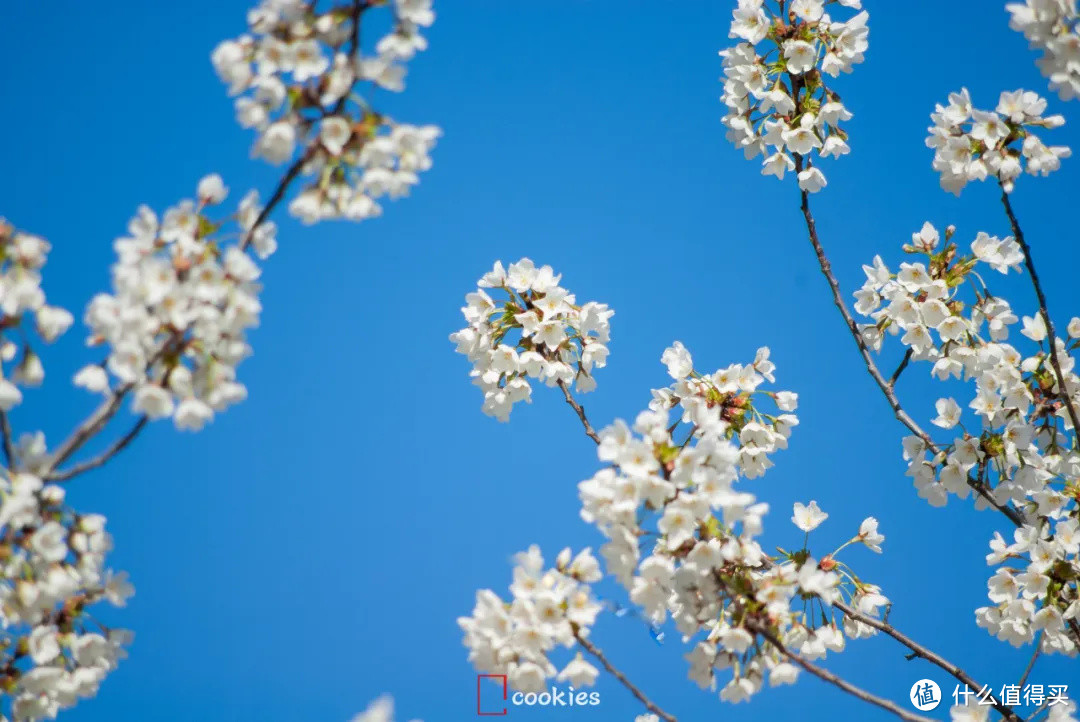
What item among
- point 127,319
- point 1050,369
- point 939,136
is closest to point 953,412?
point 1050,369

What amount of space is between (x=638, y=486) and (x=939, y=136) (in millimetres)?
2031

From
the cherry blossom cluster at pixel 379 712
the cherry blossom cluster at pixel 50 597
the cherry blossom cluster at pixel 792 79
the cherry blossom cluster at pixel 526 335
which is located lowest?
the cherry blossom cluster at pixel 379 712

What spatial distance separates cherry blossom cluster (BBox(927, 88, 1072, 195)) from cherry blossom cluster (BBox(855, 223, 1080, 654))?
16.2 inches

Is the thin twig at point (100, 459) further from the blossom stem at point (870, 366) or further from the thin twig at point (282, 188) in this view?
the blossom stem at point (870, 366)

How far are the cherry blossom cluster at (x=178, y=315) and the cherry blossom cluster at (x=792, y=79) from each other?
95.9 inches

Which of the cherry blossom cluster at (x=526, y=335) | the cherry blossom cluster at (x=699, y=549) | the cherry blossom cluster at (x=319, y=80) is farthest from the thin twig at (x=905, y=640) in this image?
the cherry blossom cluster at (x=319, y=80)

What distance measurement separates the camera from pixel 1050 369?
4.02 m

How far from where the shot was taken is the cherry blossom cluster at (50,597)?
2.68 metres

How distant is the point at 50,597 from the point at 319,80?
1.62 m

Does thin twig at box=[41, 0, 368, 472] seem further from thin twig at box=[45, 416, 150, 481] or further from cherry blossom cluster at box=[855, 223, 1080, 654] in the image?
cherry blossom cluster at box=[855, 223, 1080, 654]

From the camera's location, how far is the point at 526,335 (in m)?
4.01

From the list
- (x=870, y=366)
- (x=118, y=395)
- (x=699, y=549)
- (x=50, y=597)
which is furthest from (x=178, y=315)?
(x=870, y=366)

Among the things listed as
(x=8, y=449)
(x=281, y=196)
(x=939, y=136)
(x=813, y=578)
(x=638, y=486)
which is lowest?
(x=813, y=578)

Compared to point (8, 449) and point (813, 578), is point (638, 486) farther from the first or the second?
point (8, 449)
